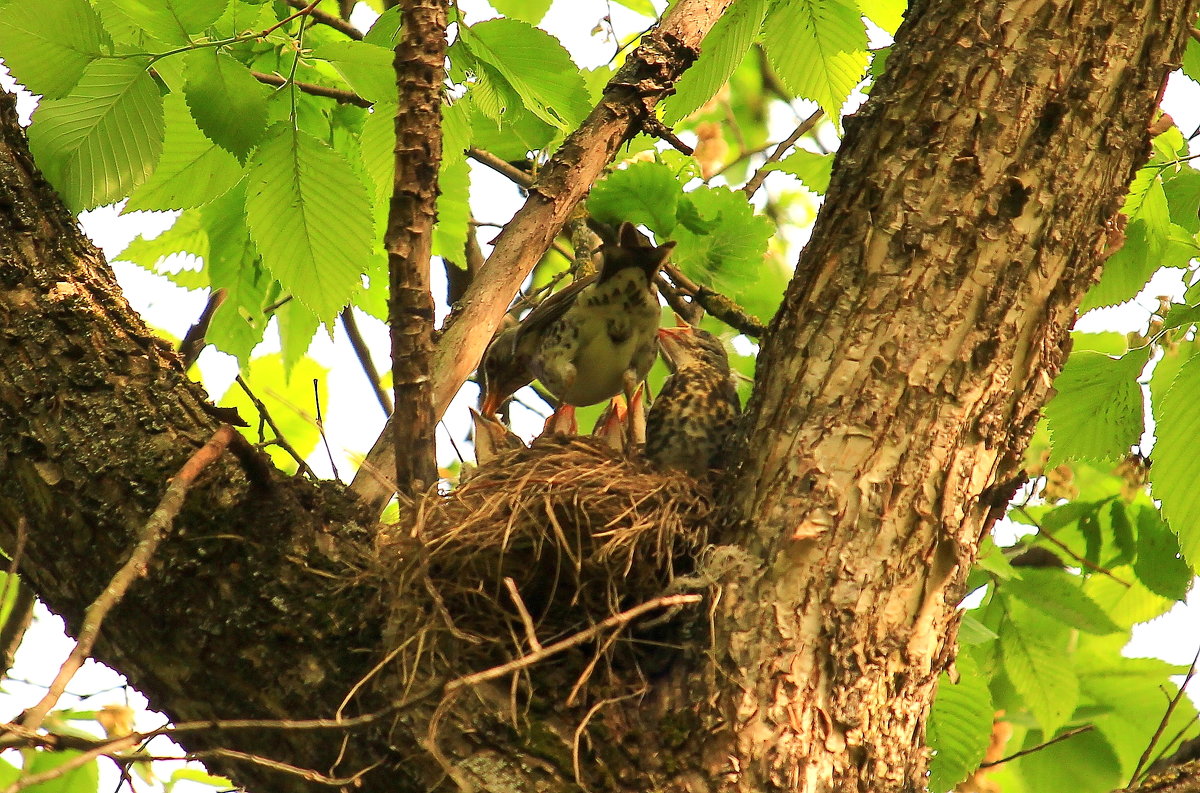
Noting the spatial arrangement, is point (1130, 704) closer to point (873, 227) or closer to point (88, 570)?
point (873, 227)

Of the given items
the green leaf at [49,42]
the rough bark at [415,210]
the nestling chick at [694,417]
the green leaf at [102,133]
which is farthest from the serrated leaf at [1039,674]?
the green leaf at [49,42]

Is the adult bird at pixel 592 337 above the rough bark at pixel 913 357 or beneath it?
above

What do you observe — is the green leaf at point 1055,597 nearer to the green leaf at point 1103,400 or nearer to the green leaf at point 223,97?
the green leaf at point 1103,400

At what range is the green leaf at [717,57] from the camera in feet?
9.72

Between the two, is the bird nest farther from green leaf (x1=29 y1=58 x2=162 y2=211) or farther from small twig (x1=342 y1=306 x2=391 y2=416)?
small twig (x1=342 y1=306 x2=391 y2=416)

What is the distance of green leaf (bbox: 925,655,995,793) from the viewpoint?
3.06m

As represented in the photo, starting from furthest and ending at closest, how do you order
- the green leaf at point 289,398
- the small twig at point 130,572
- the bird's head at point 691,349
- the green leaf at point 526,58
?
the green leaf at point 289,398 → the bird's head at point 691,349 → the green leaf at point 526,58 → the small twig at point 130,572

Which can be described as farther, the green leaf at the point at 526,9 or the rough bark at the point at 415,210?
the green leaf at the point at 526,9

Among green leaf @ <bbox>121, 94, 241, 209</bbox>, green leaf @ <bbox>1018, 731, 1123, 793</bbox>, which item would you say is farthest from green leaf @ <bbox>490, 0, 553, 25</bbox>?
green leaf @ <bbox>1018, 731, 1123, 793</bbox>

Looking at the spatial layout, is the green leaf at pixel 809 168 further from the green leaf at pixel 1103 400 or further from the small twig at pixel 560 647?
the small twig at pixel 560 647

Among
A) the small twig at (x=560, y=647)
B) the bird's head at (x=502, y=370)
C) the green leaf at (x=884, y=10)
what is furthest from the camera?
the bird's head at (x=502, y=370)

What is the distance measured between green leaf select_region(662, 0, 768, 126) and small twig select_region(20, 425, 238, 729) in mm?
1632

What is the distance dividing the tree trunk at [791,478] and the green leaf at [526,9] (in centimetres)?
203

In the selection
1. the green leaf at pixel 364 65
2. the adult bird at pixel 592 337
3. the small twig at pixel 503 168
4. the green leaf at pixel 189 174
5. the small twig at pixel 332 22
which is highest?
the small twig at pixel 332 22
